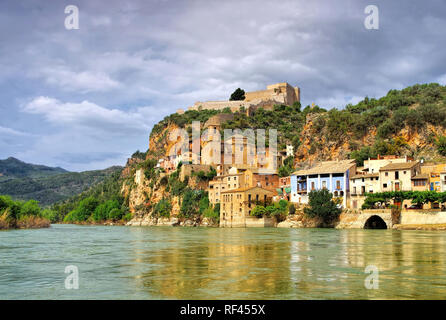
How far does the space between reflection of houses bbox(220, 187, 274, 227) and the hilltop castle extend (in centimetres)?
5227

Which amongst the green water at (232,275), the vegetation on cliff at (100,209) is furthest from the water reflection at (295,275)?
the vegetation on cliff at (100,209)

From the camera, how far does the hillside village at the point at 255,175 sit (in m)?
61.3

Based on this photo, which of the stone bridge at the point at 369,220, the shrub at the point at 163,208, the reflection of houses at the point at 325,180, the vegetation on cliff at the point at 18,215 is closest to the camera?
the stone bridge at the point at 369,220

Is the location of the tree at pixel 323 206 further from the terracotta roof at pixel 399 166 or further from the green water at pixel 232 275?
the green water at pixel 232 275

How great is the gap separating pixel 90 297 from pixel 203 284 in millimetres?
3921

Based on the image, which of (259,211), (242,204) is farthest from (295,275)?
(242,204)

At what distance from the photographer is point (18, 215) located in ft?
244

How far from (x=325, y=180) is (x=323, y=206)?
659cm

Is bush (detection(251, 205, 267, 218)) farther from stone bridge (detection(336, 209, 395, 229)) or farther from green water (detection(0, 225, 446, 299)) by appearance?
Answer: green water (detection(0, 225, 446, 299))

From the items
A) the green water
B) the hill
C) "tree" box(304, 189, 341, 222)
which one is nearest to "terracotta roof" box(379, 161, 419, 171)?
"tree" box(304, 189, 341, 222)

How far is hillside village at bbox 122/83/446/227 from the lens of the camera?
2413 inches

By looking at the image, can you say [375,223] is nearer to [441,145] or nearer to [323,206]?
[323,206]
